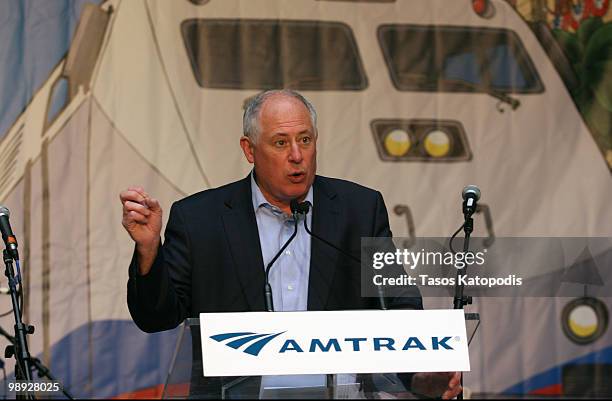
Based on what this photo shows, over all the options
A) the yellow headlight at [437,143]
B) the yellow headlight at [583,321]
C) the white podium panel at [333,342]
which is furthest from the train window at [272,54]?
the white podium panel at [333,342]

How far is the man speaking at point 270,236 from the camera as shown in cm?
311

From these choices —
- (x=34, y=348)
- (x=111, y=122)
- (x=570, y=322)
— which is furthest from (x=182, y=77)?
(x=570, y=322)

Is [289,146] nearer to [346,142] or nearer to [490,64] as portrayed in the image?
[346,142]

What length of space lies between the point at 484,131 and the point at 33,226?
7.53ft

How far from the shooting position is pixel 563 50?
522cm

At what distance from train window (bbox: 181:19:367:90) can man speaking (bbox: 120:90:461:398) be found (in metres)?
1.71

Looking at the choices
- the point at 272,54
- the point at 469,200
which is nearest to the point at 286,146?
the point at 469,200

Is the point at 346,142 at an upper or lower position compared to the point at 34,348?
upper

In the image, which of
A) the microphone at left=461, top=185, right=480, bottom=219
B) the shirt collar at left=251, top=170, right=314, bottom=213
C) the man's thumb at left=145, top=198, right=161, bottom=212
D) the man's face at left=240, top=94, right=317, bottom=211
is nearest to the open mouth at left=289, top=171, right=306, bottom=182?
the man's face at left=240, top=94, right=317, bottom=211

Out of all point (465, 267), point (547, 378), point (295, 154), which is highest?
point (295, 154)

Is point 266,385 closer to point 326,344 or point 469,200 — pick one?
point 326,344

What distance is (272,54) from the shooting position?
16.5ft

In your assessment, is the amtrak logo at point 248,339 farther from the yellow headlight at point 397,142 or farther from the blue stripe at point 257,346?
the yellow headlight at point 397,142

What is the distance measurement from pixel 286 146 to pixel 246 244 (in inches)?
13.1
